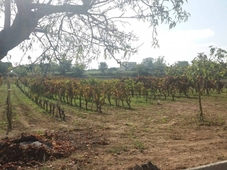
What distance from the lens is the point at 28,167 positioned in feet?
19.2

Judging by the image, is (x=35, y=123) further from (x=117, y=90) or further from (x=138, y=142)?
(x=117, y=90)

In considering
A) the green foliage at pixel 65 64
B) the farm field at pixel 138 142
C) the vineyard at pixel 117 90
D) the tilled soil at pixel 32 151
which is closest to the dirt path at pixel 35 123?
the farm field at pixel 138 142

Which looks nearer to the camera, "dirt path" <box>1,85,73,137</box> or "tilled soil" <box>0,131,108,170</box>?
"tilled soil" <box>0,131,108,170</box>

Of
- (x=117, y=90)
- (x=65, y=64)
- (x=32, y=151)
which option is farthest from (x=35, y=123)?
(x=117, y=90)

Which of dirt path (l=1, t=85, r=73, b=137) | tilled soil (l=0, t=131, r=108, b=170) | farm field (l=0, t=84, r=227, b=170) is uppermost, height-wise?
tilled soil (l=0, t=131, r=108, b=170)

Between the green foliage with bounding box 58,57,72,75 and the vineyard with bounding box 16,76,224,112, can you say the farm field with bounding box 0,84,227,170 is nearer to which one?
the green foliage with bounding box 58,57,72,75

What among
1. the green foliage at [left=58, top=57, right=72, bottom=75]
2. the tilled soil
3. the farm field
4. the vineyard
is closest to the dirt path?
the farm field

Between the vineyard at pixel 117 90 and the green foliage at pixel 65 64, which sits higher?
the green foliage at pixel 65 64

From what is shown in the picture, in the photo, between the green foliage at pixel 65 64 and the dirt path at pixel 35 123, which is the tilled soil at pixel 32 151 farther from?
the dirt path at pixel 35 123

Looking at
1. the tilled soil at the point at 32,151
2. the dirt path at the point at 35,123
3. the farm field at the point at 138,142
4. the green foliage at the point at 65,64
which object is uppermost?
the green foliage at the point at 65,64

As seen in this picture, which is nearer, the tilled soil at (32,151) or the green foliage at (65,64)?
the green foliage at (65,64)

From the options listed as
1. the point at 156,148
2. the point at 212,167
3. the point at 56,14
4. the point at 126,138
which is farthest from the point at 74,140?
the point at 56,14

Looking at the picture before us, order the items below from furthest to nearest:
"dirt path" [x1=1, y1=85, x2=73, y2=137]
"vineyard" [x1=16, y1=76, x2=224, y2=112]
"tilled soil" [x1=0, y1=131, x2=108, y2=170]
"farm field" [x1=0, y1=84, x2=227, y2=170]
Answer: "vineyard" [x1=16, y1=76, x2=224, y2=112] < "dirt path" [x1=1, y1=85, x2=73, y2=137] < "farm field" [x1=0, y1=84, x2=227, y2=170] < "tilled soil" [x1=0, y1=131, x2=108, y2=170]

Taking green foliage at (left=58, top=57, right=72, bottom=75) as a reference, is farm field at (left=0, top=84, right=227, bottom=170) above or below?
below
